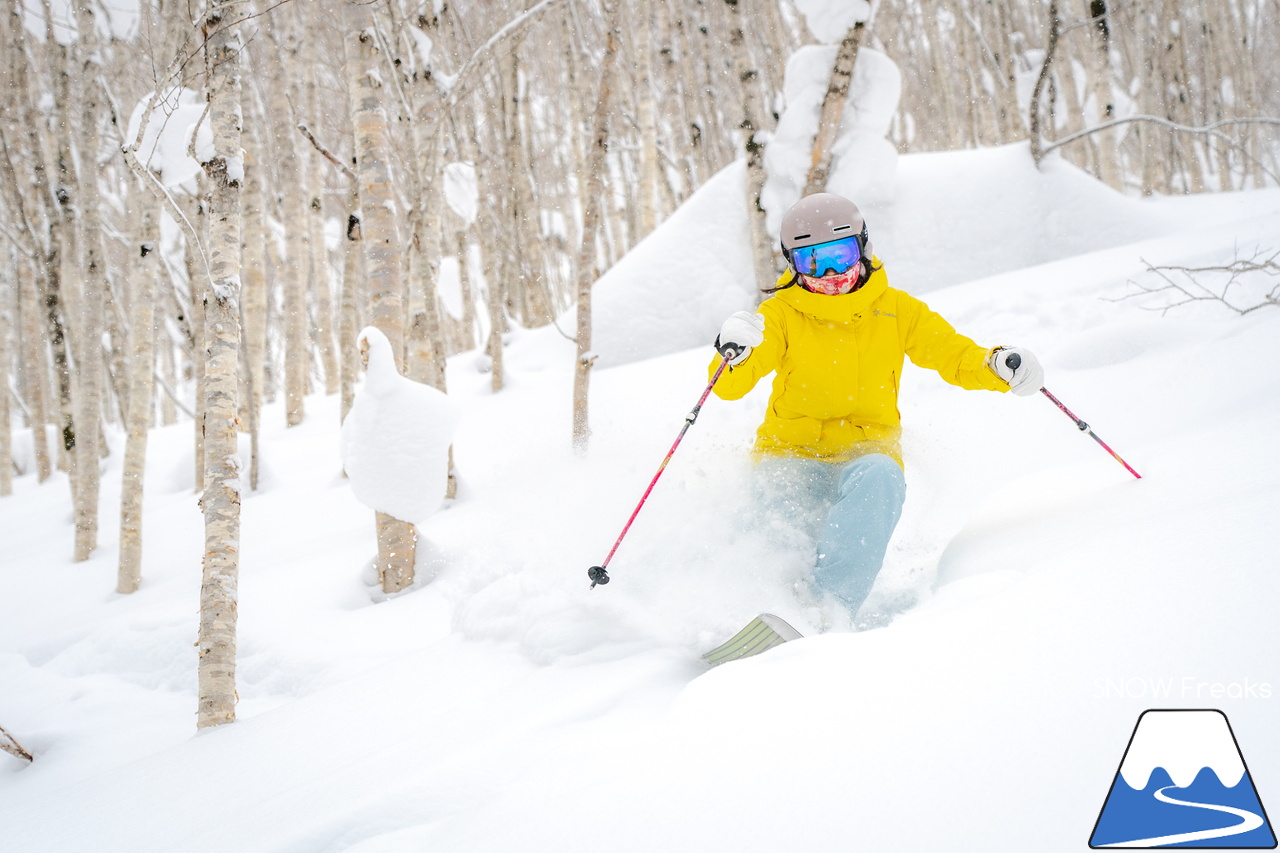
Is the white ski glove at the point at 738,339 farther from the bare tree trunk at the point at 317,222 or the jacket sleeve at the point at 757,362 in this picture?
the bare tree trunk at the point at 317,222

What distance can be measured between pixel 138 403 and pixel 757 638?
478 centimetres

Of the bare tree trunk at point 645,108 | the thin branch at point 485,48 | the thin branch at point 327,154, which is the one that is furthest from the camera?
the bare tree trunk at point 645,108

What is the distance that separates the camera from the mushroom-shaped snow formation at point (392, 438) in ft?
9.30

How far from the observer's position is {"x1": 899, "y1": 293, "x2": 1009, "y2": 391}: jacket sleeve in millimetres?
2451

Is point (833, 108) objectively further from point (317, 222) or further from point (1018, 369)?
point (317, 222)

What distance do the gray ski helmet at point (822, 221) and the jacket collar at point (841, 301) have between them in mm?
163

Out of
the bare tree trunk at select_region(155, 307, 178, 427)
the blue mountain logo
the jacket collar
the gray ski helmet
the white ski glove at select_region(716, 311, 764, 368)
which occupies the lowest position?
the bare tree trunk at select_region(155, 307, 178, 427)

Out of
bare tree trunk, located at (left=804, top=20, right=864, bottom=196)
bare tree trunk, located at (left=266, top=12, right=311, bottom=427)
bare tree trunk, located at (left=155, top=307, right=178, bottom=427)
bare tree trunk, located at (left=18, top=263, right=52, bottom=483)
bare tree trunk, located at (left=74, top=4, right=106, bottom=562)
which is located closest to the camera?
bare tree trunk, located at (left=74, top=4, right=106, bottom=562)

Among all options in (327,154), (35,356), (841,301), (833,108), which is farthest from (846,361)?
(35,356)

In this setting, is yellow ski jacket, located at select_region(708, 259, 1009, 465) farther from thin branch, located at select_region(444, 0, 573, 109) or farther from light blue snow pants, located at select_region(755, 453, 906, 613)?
thin branch, located at select_region(444, 0, 573, 109)

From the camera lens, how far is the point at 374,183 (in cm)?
330

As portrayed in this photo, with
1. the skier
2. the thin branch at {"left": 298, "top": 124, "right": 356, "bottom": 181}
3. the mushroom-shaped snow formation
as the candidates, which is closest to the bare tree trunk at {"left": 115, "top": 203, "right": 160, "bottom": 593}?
the thin branch at {"left": 298, "top": 124, "right": 356, "bottom": 181}

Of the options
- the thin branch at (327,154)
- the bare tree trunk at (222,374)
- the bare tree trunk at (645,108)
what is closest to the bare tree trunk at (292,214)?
the bare tree trunk at (645,108)

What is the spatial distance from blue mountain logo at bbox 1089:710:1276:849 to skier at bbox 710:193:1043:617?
4.29ft
